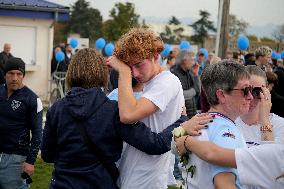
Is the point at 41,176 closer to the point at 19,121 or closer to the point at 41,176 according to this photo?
the point at 41,176

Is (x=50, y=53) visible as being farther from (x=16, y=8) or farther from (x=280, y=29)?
(x=280, y=29)

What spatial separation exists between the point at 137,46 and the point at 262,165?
1164 millimetres

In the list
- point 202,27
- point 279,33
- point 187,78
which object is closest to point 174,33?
point 202,27

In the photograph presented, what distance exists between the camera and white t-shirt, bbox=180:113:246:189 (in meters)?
2.26

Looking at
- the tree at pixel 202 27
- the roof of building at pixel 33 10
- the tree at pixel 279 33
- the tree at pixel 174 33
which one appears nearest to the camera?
the roof of building at pixel 33 10

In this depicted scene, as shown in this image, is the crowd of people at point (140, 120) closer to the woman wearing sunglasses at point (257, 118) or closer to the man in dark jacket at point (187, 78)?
the woman wearing sunglasses at point (257, 118)

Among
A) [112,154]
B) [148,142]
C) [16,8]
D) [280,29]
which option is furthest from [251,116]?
[280,29]

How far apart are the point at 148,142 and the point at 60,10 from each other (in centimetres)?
1257

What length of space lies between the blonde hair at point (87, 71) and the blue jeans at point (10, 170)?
1.75 meters

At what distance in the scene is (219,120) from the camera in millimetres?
2395

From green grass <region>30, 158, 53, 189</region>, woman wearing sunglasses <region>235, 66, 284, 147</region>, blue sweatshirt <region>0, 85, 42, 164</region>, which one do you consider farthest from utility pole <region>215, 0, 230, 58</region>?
woman wearing sunglasses <region>235, 66, 284, 147</region>

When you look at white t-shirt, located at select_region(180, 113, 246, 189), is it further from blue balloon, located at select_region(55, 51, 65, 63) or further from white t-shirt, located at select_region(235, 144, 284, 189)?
blue balloon, located at select_region(55, 51, 65, 63)

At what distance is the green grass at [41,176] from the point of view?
6.64 meters

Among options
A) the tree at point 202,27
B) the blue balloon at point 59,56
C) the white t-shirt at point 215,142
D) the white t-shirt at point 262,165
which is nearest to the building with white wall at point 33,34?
the blue balloon at point 59,56
